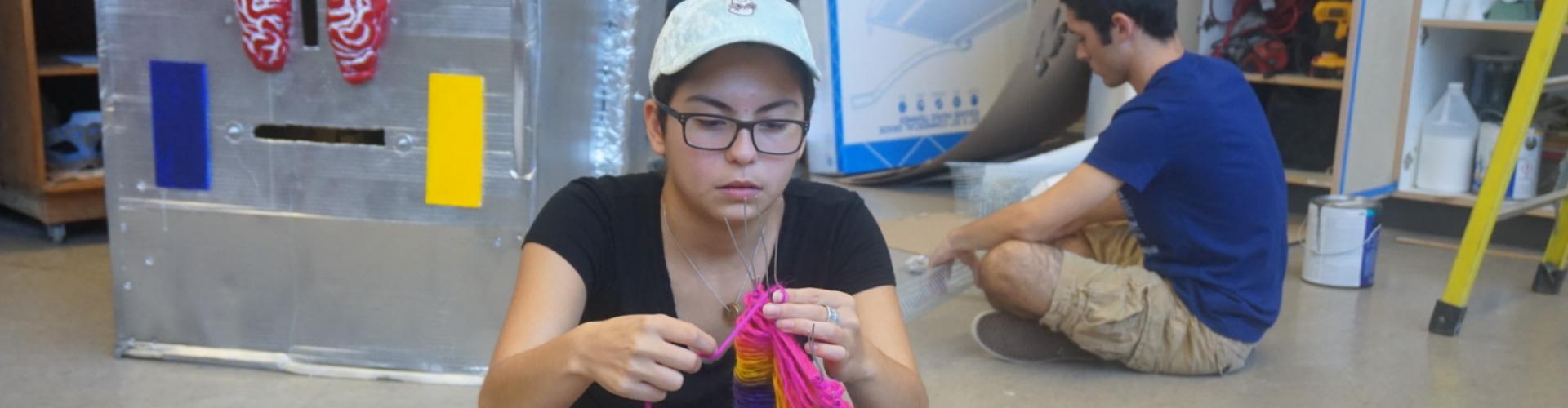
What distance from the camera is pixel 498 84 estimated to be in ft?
8.71

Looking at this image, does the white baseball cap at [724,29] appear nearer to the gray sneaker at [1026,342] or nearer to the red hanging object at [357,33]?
the red hanging object at [357,33]

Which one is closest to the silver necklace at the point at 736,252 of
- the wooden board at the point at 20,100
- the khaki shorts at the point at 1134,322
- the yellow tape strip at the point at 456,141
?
the yellow tape strip at the point at 456,141

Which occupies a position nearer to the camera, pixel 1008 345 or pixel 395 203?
pixel 395 203

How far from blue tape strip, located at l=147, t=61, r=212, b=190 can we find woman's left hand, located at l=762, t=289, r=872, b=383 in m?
1.82

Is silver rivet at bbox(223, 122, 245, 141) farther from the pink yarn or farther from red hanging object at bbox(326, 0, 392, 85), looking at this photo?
the pink yarn

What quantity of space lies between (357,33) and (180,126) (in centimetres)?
44

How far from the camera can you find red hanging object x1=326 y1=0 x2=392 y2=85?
263 centimetres

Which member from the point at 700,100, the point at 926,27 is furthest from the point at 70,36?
the point at 700,100

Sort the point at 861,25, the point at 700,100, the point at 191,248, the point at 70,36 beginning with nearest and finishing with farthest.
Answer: the point at 700,100 < the point at 191,248 < the point at 70,36 < the point at 861,25

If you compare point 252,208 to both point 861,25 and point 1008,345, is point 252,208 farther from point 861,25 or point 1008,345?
point 861,25

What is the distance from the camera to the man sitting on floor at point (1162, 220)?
2824 millimetres

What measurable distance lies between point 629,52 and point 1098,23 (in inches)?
36.8

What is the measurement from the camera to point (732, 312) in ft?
5.49

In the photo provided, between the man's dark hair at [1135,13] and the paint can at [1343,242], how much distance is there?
111 centimetres
